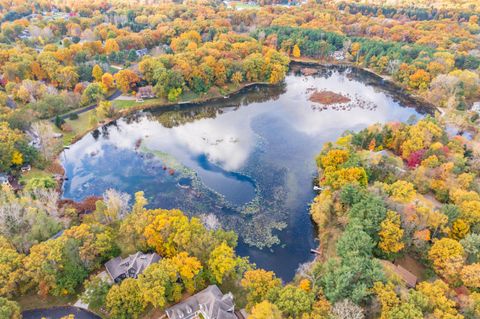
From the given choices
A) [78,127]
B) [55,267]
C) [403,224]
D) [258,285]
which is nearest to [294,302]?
[258,285]

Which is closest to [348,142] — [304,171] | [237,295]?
[304,171]

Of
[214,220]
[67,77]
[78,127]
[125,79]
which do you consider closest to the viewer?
[214,220]

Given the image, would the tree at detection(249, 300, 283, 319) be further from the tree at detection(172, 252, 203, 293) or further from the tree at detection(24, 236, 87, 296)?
the tree at detection(24, 236, 87, 296)

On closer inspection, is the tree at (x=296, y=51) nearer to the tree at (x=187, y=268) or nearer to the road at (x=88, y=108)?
the road at (x=88, y=108)

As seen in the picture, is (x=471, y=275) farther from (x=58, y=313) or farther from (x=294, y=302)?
(x=58, y=313)

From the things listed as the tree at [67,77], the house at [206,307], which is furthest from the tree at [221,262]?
the tree at [67,77]

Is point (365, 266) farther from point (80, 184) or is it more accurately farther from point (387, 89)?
point (387, 89)
